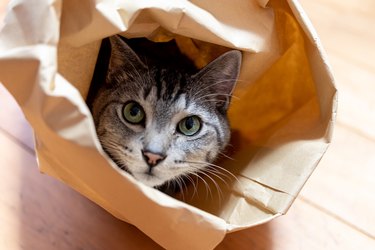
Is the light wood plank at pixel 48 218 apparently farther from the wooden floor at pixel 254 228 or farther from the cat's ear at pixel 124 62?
the cat's ear at pixel 124 62

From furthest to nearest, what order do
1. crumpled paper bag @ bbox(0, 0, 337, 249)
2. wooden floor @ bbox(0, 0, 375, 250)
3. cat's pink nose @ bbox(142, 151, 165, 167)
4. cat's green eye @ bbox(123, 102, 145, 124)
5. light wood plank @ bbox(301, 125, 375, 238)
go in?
light wood plank @ bbox(301, 125, 375, 238)
wooden floor @ bbox(0, 0, 375, 250)
cat's green eye @ bbox(123, 102, 145, 124)
cat's pink nose @ bbox(142, 151, 165, 167)
crumpled paper bag @ bbox(0, 0, 337, 249)

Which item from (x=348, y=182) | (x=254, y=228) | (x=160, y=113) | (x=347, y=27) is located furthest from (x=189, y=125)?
(x=347, y=27)

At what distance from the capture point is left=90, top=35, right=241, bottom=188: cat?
1093mm

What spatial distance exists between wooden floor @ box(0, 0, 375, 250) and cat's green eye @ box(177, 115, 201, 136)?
1.05ft

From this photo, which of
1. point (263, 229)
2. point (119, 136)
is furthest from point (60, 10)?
point (263, 229)

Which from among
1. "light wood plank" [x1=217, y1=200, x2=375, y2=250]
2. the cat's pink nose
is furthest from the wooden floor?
the cat's pink nose

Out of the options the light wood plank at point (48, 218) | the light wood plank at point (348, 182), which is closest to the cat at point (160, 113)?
the light wood plank at point (48, 218)

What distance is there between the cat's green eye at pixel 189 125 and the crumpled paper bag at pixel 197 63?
0.15m

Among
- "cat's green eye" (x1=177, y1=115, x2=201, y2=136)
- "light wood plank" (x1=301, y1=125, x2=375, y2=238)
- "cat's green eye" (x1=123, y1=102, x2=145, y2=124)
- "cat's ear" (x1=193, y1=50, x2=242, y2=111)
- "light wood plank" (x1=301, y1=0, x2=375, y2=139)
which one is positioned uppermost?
"cat's ear" (x1=193, y1=50, x2=242, y2=111)

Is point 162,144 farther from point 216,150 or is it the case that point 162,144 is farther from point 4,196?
point 4,196

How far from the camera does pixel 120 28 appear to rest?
36.2 inches

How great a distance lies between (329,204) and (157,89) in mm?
615

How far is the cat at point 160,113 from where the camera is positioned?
1.09 metres

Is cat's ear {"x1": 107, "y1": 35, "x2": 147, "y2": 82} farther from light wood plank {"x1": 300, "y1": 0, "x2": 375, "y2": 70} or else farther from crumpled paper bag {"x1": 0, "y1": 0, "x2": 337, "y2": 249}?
light wood plank {"x1": 300, "y1": 0, "x2": 375, "y2": 70}
